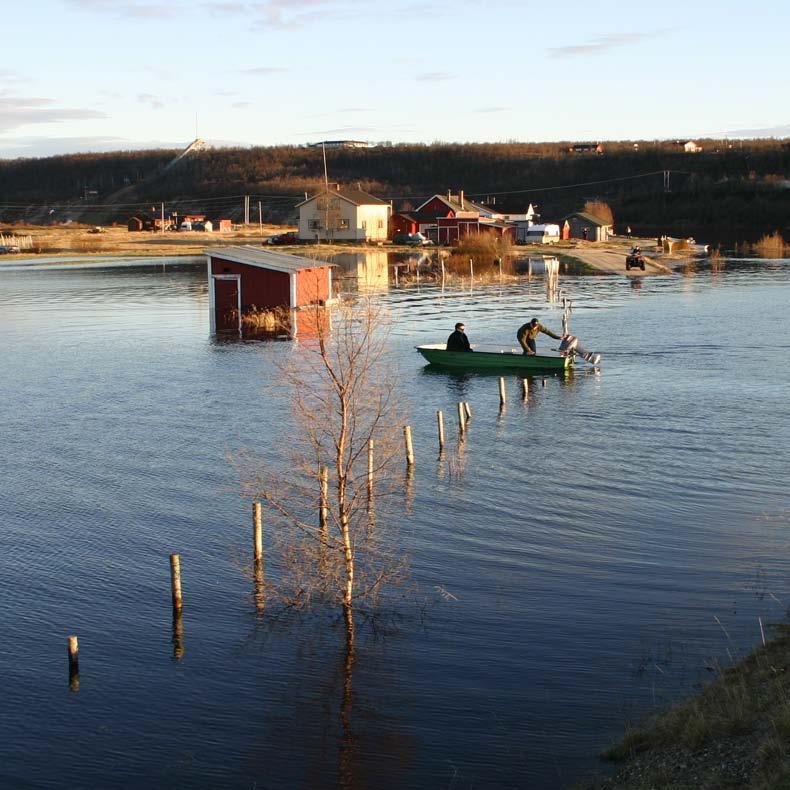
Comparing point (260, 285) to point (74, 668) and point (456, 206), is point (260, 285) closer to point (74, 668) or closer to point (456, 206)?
point (74, 668)

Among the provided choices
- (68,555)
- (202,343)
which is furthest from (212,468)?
(202,343)

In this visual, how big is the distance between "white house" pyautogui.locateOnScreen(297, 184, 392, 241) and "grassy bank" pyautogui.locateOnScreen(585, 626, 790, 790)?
345 ft

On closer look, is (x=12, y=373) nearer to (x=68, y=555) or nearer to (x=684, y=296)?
(x=68, y=555)

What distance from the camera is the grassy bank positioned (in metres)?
10.4

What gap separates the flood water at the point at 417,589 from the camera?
43.1ft

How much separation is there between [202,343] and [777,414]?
2585 cm

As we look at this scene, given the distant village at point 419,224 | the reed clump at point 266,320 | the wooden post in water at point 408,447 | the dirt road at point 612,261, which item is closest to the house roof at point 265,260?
the reed clump at point 266,320

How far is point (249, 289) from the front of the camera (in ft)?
173

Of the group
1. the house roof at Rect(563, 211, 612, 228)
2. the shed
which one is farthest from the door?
the house roof at Rect(563, 211, 612, 228)

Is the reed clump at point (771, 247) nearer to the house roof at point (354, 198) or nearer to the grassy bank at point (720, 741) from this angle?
the house roof at point (354, 198)

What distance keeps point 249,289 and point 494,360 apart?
18.6 meters

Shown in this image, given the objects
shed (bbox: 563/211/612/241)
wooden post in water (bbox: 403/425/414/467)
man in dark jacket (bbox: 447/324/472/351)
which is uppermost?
shed (bbox: 563/211/612/241)

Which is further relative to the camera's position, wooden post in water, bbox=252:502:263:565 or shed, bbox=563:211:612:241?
shed, bbox=563:211:612:241

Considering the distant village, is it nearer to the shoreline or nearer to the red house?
the red house
